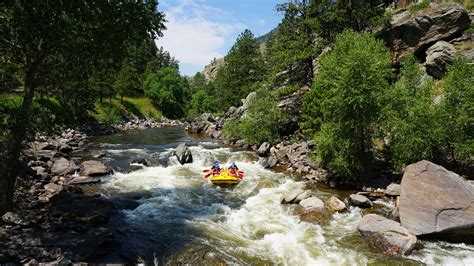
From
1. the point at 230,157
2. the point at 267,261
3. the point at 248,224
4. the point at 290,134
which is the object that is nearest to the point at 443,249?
the point at 267,261

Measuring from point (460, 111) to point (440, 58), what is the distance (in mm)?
12598

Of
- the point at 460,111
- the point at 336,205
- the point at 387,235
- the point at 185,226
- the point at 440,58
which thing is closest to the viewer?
the point at 387,235

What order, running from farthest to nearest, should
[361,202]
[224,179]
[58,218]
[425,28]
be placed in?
[425,28]
[224,179]
[361,202]
[58,218]

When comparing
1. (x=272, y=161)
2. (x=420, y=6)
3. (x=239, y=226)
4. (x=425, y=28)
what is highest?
(x=420, y=6)

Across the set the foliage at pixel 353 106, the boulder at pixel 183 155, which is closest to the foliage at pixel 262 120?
the boulder at pixel 183 155

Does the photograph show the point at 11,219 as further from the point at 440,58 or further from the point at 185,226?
the point at 440,58

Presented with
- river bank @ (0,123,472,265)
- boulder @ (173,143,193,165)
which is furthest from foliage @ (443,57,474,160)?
boulder @ (173,143,193,165)

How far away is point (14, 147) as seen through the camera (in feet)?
45.2

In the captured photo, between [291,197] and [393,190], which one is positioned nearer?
[291,197]

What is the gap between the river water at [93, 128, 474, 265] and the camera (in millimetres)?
13273

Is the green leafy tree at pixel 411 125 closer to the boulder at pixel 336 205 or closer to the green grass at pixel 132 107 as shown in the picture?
the boulder at pixel 336 205

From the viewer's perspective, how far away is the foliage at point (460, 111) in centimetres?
1944

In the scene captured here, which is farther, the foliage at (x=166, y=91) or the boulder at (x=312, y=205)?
the foliage at (x=166, y=91)

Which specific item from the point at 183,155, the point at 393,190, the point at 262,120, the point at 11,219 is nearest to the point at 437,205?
the point at 393,190
